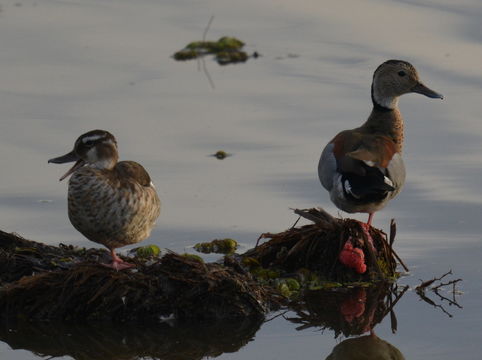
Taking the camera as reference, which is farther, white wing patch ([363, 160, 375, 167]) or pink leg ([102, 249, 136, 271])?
white wing patch ([363, 160, 375, 167])

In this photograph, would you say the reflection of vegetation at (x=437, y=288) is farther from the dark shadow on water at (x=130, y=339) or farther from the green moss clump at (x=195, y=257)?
the green moss clump at (x=195, y=257)

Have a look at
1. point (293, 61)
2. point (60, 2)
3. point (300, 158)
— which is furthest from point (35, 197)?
point (60, 2)

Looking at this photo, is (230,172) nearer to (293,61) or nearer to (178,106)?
(178,106)

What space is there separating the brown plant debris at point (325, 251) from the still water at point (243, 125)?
0.87 feet

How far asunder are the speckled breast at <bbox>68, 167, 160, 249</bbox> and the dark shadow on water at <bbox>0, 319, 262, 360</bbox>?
872 millimetres

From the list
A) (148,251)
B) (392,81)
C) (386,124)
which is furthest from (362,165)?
(148,251)

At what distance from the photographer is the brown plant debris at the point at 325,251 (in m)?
10.0

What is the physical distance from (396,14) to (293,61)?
2.19 meters

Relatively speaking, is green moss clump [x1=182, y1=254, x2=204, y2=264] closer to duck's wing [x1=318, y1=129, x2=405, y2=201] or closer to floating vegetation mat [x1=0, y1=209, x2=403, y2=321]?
floating vegetation mat [x1=0, y1=209, x2=403, y2=321]

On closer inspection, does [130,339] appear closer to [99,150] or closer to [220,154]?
[99,150]

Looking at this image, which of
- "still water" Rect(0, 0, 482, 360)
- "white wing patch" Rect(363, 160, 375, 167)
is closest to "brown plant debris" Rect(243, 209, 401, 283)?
"still water" Rect(0, 0, 482, 360)

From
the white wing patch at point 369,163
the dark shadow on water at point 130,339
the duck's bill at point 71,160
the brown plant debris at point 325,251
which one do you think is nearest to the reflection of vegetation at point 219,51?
the white wing patch at point 369,163

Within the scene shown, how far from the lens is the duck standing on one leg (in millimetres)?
9617

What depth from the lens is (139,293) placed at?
9.12 metres
